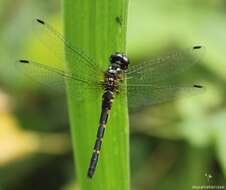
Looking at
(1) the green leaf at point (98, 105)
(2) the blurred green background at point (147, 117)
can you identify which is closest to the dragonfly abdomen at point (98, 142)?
(1) the green leaf at point (98, 105)

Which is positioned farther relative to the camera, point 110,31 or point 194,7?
point 194,7

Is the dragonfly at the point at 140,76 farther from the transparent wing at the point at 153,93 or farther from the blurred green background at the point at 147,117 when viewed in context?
the blurred green background at the point at 147,117

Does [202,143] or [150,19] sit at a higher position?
[150,19]

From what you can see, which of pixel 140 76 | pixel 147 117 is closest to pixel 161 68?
pixel 140 76

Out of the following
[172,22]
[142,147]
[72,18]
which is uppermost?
[172,22]

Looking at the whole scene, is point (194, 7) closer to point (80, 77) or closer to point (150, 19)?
point (150, 19)

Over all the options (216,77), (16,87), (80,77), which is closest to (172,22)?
(216,77)

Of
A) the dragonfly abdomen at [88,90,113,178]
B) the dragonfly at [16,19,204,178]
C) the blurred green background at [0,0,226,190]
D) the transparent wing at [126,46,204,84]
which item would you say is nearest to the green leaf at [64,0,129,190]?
the dragonfly abdomen at [88,90,113,178]
